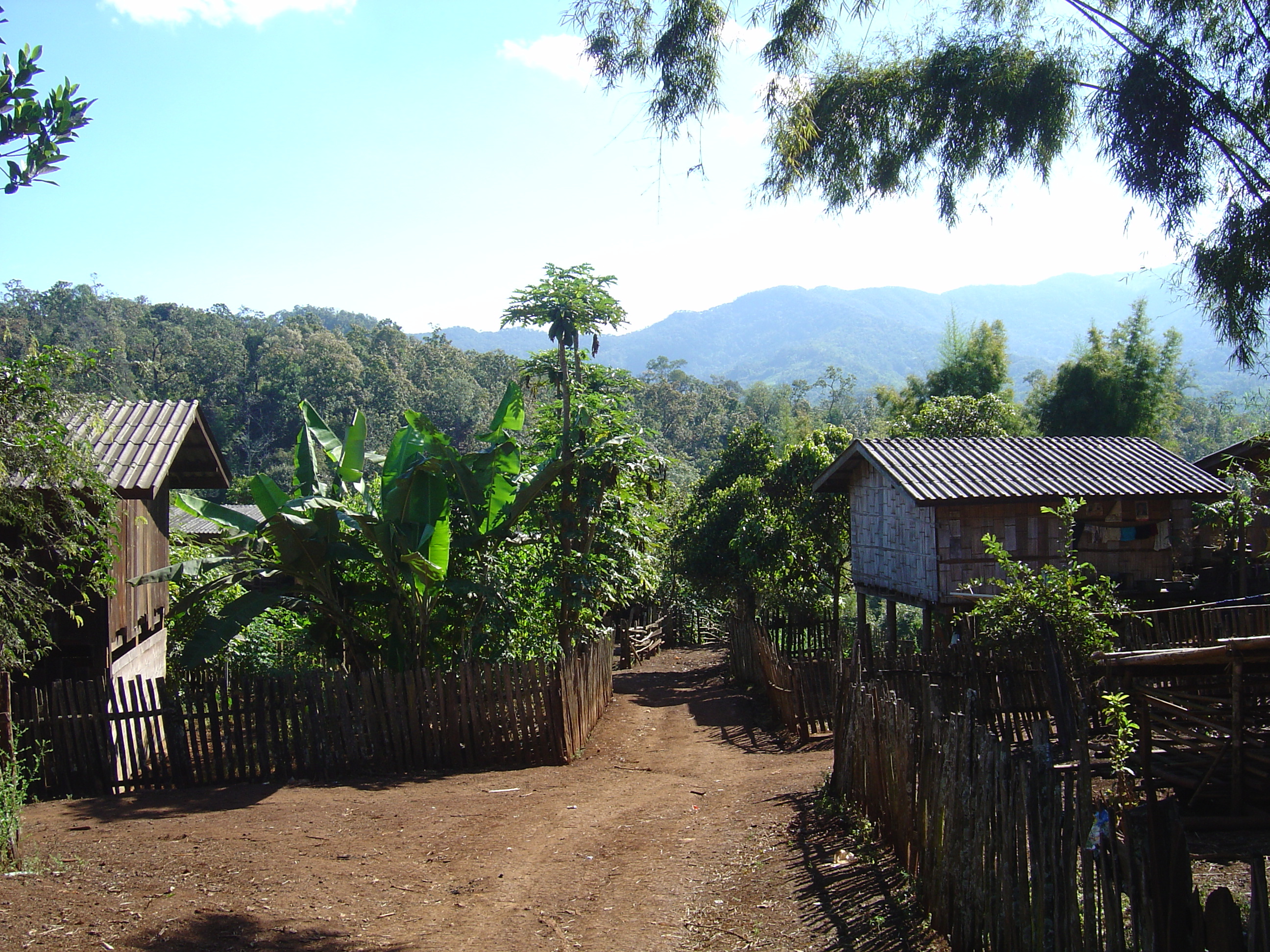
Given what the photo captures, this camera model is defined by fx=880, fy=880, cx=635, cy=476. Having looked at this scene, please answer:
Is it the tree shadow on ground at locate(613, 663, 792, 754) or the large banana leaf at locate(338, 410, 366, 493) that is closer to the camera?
the large banana leaf at locate(338, 410, 366, 493)

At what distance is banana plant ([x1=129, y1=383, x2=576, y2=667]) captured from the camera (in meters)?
10.7

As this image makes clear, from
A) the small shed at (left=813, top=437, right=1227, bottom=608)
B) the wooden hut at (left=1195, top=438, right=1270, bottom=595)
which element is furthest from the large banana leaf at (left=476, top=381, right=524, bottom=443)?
the wooden hut at (left=1195, top=438, right=1270, bottom=595)

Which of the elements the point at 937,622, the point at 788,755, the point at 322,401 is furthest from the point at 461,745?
the point at 322,401

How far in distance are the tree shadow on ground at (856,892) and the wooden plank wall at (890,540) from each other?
10.3 m

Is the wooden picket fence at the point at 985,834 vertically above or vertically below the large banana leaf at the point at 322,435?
below

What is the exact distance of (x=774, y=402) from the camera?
8831 cm

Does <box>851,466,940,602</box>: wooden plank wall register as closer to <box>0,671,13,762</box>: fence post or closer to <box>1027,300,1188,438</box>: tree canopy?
<box>0,671,13,762</box>: fence post

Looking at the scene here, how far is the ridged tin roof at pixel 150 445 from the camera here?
33.6 ft

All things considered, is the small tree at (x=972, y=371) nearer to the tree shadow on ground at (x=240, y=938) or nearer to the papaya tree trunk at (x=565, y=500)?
the papaya tree trunk at (x=565, y=500)

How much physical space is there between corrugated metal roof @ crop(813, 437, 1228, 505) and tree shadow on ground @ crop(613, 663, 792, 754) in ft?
17.2

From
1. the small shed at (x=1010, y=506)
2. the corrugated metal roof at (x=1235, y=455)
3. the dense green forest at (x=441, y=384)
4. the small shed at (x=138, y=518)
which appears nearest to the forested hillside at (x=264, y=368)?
the dense green forest at (x=441, y=384)

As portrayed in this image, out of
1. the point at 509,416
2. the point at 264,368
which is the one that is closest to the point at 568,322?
the point at 509,416

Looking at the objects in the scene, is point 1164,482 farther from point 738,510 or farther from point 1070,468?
point 738,510

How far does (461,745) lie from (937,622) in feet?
28.8
